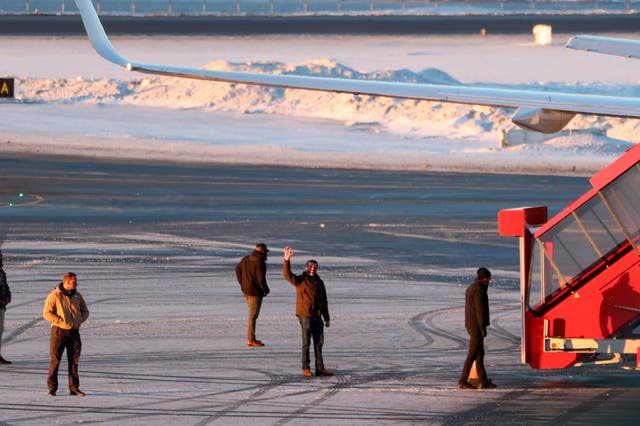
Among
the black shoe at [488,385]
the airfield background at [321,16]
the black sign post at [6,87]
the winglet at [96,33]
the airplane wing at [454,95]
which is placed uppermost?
the airfield background at [321,16]

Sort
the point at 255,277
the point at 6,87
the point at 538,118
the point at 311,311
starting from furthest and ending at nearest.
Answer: the point at 6,87, the point at 255,277, the point at 538,118, the point at 311,311

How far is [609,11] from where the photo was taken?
81688 mm

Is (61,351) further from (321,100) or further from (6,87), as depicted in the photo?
(321,100)

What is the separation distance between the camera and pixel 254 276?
2069 centimetres

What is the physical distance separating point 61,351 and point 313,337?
3554 mm

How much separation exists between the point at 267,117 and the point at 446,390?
44673mm

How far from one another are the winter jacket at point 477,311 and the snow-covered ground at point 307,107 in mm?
31740

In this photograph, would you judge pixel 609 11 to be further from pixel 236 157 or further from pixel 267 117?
pixel 236 157

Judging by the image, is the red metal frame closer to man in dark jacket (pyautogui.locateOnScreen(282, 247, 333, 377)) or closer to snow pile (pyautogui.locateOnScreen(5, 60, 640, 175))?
man in dark jacket (pyautogui.locateOnScreen(282, 247, 333, 377))

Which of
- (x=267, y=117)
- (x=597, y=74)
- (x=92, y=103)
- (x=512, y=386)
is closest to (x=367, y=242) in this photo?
(x=512, y=386)

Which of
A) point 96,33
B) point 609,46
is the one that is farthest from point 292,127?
point 609,46

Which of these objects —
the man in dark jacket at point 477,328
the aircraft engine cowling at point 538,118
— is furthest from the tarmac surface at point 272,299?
the aircraft engine cowling at point 538,118

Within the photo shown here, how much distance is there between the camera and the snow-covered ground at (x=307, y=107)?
52.5 m

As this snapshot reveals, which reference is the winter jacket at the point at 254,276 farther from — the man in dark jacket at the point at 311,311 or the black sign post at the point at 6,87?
the black sign post at the point at 6,87
